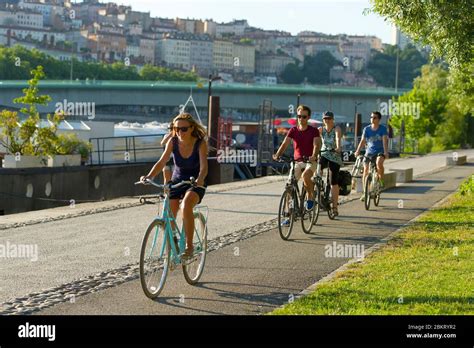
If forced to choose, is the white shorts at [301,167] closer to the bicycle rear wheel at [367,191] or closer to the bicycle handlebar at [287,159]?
the bicycle handlebar at [287,159]

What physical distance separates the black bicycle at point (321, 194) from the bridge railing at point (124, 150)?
22863 mm

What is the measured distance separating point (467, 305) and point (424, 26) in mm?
11378

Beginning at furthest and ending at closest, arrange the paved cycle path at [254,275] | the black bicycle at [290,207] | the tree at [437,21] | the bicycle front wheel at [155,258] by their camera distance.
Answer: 1. the tree at [437,21]
2. the black bicycle at [290,207]
3. the bicycle front wheel at [155,258]
4. the paved cycle path at [254,275]

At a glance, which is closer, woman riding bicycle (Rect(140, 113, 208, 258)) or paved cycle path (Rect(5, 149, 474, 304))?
woman riding bicycle (Rect(140, 113, 208, 258))

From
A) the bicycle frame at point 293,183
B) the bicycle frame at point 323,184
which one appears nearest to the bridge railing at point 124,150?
the bicycle frame at point 323,184

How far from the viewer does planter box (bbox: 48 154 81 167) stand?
35.7m

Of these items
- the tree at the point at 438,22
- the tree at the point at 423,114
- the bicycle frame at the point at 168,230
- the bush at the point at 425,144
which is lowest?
the bush at the point at 425,144

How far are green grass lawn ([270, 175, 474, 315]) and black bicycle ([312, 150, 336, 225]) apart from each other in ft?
4.42

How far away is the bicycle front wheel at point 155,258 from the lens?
10.1 m

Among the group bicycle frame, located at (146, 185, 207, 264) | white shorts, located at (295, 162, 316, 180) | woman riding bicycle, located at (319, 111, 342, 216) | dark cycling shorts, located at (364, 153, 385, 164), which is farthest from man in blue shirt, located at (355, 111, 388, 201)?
bicycle frame, located at (146, 185, 207, 264)

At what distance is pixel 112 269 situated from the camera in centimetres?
1230

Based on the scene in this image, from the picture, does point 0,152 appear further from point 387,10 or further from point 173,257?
point 173,257

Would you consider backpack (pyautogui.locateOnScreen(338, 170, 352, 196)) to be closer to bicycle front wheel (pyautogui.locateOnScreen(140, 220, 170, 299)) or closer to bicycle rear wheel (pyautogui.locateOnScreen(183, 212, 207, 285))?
bicycle rear wheel (pyautogui.locateOnScreen(183, 212, 207, 285))
